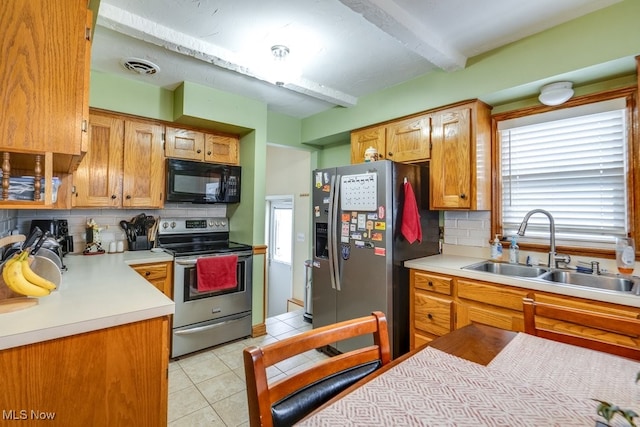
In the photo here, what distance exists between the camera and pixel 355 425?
64cm

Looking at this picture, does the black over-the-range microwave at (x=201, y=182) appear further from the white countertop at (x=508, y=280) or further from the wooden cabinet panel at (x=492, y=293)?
the wooden cabinet panel at (x=492, y=293)

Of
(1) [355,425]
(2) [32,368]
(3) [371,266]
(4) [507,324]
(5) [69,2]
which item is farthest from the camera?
(3) [371,266]

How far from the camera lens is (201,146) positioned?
3156mm

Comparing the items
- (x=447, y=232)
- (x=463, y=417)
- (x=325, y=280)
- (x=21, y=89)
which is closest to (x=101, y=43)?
(x=21, y=89)

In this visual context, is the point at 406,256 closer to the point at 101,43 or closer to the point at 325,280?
the point at 325,280

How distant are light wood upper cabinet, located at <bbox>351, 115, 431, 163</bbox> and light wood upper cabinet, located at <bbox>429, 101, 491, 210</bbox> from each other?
0.08 meters

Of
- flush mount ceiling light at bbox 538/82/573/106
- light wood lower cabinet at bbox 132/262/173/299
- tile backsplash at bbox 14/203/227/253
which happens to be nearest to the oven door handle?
light wood lower cabinet at bbox 132/262/173/299

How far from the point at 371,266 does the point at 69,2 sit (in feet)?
7.33

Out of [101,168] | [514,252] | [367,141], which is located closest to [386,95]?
[367,141]

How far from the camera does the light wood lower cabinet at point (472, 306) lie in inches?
63.6

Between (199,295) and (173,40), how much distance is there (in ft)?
6.55

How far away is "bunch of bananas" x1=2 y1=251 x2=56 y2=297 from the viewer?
1.19 m

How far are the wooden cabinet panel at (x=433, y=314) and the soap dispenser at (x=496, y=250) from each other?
22.8 inches

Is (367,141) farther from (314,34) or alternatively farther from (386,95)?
(314,34)
